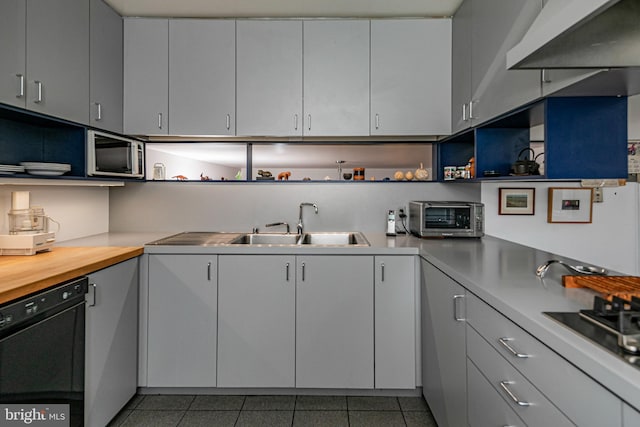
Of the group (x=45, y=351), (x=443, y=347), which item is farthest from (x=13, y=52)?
(x=443, y=347)

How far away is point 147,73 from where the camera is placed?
8.29ft

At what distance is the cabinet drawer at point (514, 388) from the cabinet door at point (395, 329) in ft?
2.60

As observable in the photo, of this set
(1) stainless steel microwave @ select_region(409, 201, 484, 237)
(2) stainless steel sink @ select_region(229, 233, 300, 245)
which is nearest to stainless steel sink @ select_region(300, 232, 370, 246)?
(2) stainless steel sink @ select_region(229, 233, 300, 245)

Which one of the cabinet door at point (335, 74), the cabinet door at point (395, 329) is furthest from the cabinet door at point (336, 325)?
the cabinet door at point (335, 74)

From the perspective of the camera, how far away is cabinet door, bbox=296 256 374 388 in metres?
2.24

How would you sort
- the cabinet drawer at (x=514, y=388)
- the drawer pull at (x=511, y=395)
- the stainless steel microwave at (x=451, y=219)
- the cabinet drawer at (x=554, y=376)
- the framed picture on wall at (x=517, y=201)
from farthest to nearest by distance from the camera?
1. the framed picture on wall at (x=517, y=201)
2. the stainless steel microwave at (x=451, y=219)
3. the drawer pull at (x=511, y=395)
4. the cabinet drawer at (x=514, y=388)
5. the cabinet drawer at (x=554, y=376)

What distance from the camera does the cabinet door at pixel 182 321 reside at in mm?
2246

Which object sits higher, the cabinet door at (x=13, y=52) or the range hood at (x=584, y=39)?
the cabinet door at (x=13, y=52)

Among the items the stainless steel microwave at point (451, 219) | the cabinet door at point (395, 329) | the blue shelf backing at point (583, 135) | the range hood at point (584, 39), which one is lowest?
the cabinet door at point (395, 329)

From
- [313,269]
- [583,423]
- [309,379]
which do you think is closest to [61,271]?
[313,269]

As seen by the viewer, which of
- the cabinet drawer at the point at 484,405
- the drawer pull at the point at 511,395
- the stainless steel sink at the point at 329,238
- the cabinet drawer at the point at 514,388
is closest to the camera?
the cabinet drawer at the point at 514,388

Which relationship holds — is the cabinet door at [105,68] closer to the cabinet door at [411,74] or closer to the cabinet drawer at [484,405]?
the cabinet door at [411,74]

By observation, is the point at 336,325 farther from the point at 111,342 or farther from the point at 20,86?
the point at 20,86

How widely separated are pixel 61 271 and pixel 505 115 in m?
2.17
